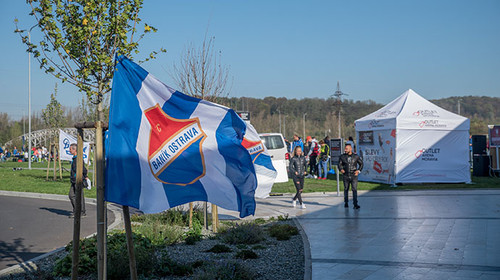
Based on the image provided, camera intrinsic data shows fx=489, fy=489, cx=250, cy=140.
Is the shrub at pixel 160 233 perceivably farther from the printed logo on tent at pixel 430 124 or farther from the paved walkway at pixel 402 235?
the printed logo on tent at pixel 430 124

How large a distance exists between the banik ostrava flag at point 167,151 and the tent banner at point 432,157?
1607 cm

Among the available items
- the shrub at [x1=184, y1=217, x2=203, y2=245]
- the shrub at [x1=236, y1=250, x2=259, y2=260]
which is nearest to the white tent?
the shrub at [x1=184, y1=217, x2=203, y2=245]

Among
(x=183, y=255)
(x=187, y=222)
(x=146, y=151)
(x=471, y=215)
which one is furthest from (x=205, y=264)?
(x=471, y=215)

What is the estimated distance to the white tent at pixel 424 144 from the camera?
20.0 m

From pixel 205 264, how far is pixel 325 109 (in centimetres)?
10052

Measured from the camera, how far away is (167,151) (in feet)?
15.5

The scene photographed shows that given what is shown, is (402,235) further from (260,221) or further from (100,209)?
(100,209)

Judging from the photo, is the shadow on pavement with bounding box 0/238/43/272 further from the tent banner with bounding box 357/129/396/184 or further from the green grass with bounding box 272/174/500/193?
the tent banner with bounding box 357/129/396/184

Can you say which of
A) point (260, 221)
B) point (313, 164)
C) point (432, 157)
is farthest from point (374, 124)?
point (260, 221)

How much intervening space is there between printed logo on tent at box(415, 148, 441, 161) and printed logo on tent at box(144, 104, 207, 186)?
16926 millimetres

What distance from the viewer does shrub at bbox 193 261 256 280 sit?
620cm

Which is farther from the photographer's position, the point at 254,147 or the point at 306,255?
the point at 254,147

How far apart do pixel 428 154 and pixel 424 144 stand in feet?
1.50

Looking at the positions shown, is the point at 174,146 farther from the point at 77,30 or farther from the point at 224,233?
the point at 224,233
